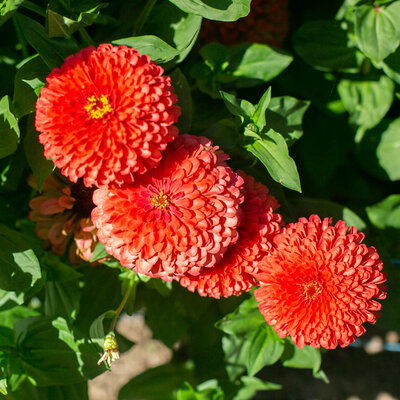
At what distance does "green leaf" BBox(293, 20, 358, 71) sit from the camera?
1.04 metres

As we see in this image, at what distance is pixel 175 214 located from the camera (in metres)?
0.67

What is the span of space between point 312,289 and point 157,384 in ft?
2.36

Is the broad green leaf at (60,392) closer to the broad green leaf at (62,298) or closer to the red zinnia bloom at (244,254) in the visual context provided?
the broad green leaf at (62,298)

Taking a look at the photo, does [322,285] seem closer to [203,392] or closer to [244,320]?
[244,320]

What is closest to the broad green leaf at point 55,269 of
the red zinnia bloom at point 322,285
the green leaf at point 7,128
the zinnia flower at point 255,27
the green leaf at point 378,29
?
the green leaf at point 7,128

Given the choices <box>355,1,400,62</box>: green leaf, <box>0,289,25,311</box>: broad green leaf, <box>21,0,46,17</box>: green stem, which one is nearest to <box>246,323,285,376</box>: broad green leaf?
<box>0,289,25,311</box>: broad green leaf

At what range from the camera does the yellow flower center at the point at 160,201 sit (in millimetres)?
672

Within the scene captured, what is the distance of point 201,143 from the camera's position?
71 cm

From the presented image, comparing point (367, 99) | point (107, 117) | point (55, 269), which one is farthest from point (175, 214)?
point (367, 99)

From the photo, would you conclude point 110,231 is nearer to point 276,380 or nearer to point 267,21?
point 267,21

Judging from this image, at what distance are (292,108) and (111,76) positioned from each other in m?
0.36

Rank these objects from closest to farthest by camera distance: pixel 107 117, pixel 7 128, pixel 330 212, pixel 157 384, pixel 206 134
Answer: pixel 107 117
pixel 7 128
pixel 206 134
pixel 330 212
pixel 157 384

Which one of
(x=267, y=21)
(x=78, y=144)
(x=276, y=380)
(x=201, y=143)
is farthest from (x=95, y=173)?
(x=276, y=380)

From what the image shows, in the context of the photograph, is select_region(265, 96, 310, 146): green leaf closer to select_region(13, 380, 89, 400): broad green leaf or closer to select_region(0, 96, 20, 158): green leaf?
select_region(0, 96, 20, 158): green leaf
